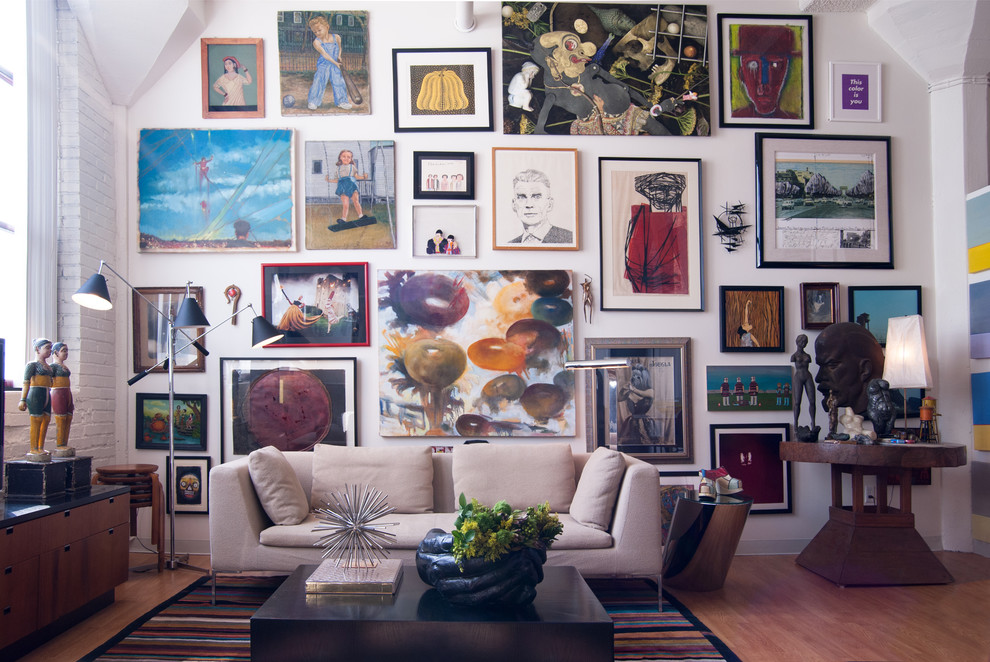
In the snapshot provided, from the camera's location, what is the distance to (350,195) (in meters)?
5.26

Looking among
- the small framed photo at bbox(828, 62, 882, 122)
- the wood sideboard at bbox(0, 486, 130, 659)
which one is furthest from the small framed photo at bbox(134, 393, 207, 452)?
the small framed photo at bbox(828, 62, 882, 122)

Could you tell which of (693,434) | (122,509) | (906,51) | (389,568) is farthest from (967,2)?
(122,509)

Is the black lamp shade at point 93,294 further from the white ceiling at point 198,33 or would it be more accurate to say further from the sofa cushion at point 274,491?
the white ceiling at point 198,33

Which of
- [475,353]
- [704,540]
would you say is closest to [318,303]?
[475,353]

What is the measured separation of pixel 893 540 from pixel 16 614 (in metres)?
5.06

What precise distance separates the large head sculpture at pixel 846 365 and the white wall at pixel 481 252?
47 cm

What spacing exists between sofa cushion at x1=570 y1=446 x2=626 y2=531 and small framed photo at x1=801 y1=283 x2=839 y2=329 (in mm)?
2247

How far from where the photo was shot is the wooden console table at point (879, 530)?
14.0 ft

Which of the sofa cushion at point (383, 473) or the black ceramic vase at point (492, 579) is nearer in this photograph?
the black ceramic vase at point (492, 579)

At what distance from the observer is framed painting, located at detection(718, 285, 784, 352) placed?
5.28 meters

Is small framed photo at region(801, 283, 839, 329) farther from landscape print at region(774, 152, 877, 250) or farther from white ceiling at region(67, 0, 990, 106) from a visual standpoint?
white ceiling at region(67, 0, 990, 106)

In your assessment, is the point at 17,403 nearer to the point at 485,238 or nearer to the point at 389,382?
the point at 389,382

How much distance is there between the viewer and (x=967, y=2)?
16.4 feet

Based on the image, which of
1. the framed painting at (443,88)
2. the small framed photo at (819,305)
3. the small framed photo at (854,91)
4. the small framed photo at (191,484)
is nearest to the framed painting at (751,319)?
the small framed photo at (819,305)
